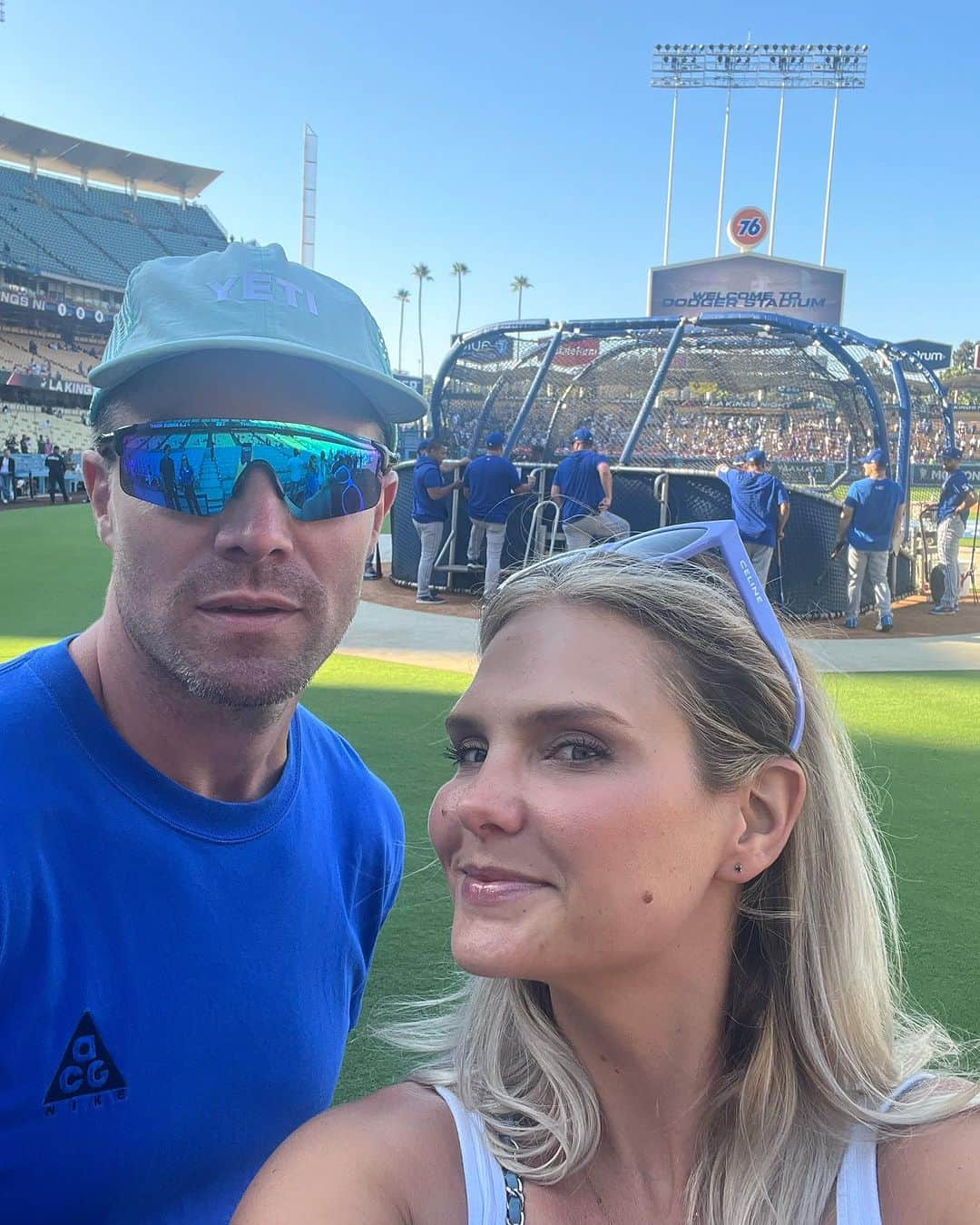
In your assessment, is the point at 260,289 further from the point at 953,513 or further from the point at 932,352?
the point at 932,352

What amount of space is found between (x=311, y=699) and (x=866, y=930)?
586 centimetres

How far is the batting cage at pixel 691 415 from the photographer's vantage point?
11.5m

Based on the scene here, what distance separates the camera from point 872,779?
5.60 meters

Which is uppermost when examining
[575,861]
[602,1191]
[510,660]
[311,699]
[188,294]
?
[188,294]

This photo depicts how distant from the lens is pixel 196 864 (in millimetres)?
1619

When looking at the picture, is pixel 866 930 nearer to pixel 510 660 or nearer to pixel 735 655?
pixel 735 655

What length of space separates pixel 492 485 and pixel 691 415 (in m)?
3.84

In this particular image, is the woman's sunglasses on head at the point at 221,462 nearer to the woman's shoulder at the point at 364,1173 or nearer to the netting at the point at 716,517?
the woman's shoulder at the point at 364,1173

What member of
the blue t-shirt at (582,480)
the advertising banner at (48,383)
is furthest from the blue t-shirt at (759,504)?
the advertising banner at (48,383)

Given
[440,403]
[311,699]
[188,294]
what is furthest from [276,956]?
[440,403]

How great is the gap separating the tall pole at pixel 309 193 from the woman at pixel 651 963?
1978cm

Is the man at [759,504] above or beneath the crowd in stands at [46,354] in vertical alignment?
beneath

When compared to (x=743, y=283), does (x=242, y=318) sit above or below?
below

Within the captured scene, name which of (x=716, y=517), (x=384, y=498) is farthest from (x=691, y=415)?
(x=384, y=498)
